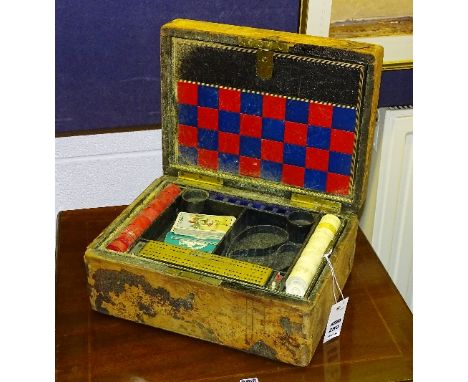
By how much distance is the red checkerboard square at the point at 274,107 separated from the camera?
1.61 meters

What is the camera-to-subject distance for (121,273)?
4.79 ft

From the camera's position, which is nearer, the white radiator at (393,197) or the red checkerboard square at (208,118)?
the red checkerboard square at (208,118)

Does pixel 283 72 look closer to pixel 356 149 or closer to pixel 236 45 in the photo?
pixel 236 45

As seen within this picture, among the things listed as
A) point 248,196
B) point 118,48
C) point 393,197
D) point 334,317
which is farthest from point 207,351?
point 393,197

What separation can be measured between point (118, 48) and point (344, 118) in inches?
26.8

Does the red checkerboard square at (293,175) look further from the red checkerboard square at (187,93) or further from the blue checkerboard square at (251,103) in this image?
the red checkerboard square at (187,93)

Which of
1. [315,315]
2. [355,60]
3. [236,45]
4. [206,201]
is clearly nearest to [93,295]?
[206,201]

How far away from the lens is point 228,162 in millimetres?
1743

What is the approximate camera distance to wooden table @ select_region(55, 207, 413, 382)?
141 centimetres

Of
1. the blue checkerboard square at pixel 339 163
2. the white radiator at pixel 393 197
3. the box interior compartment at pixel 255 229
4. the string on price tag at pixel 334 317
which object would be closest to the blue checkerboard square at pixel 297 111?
the blue checkerboard square at pixel 339 163

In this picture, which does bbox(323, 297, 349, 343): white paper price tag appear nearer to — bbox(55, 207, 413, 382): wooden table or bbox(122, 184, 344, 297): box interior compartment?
bbox(55, 207, 413, 382): wooden table

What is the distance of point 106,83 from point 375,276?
90 centimetres

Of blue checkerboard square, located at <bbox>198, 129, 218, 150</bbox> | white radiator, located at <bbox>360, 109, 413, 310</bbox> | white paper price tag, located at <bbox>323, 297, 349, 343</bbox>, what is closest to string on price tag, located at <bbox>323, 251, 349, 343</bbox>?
white paper price tag, located at <bbox>323, 297, 349, 343</bbox>

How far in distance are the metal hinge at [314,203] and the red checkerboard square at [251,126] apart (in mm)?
175
